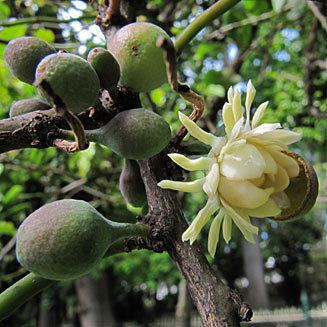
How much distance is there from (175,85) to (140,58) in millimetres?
213

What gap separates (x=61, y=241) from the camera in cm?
64

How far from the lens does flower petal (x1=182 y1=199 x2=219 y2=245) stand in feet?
2.16

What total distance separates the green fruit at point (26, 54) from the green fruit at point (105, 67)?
3.4 inches

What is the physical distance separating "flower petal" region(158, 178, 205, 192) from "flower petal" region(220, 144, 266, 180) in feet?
0.14

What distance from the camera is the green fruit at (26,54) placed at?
78 cm

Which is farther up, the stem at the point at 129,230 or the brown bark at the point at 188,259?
the brown bark at the point at 188,259

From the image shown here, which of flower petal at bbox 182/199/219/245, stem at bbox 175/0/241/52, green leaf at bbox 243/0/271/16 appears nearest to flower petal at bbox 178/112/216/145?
flower petal at bbox 182/199/219/245

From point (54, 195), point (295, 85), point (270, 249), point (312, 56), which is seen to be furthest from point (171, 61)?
point (270, 249)

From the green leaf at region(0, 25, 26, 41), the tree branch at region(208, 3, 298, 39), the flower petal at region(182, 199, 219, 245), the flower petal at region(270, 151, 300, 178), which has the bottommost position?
the tree branch at region(208, 3, 298, 39)

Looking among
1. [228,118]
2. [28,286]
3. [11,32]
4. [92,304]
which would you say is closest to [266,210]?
[228,118]

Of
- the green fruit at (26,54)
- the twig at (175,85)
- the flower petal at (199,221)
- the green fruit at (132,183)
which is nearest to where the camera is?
the twig at (175,85)

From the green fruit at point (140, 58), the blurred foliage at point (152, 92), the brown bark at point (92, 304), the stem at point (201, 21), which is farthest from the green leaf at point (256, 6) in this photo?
the brown bark at point (92, 304)

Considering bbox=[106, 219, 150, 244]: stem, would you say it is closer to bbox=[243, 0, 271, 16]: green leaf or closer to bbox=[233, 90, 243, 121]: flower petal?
bbox=[233, 90, 243, 121]: flower petal

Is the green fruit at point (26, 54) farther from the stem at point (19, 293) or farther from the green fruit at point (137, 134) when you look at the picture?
the stem at point (19, 293)
